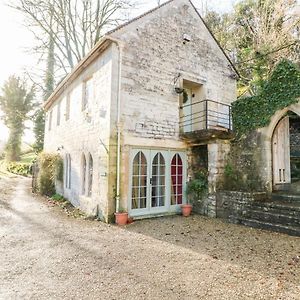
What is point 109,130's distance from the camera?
8.11 metres

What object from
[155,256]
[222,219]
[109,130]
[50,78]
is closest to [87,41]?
[50,78]

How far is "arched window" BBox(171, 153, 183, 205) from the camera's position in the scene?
9672 millimetres

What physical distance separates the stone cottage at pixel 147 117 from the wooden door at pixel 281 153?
172 cm

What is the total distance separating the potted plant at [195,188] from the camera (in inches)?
365

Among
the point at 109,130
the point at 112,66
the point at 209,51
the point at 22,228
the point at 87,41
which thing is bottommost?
the point at 22,228

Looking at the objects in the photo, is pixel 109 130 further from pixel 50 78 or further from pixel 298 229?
pixel 50 78

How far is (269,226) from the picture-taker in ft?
22.7

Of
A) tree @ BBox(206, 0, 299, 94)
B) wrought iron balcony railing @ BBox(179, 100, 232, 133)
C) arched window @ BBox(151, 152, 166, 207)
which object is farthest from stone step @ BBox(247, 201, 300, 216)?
tree @ BBox(206, 0, 299, 94)

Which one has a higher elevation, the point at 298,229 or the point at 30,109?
the point at 30,109

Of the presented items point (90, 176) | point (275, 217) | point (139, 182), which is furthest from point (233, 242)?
point (90, 176)

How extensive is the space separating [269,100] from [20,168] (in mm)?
23669

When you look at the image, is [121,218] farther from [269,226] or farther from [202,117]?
[202,117]

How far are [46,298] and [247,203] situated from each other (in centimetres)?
632

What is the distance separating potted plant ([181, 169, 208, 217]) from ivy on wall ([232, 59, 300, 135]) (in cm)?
217
